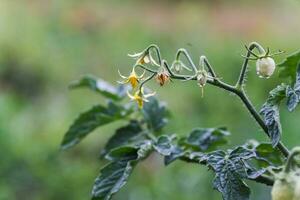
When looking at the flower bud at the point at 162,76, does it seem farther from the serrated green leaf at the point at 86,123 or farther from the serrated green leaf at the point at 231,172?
the serrated green leaf at the point at 86,123

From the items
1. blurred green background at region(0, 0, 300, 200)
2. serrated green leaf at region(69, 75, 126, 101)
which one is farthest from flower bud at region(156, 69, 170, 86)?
blurred green background at region(0, 0, 300, 200)

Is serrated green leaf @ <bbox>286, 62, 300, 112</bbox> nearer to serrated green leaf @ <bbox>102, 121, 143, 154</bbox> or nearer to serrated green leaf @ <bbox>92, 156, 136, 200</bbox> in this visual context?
serrated green leaf @ <bbox>92, 156, 136, 200</bbox>

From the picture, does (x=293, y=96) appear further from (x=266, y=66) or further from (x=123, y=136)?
(x=123, y=136)

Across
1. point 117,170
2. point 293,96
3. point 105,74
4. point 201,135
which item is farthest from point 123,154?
point 105,74

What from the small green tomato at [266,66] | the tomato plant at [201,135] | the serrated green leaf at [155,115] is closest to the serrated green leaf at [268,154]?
the tomato plant at [201,135]

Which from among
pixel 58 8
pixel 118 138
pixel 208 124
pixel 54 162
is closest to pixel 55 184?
pixel 54 162

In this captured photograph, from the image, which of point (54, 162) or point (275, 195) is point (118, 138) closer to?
point (275, 195)
